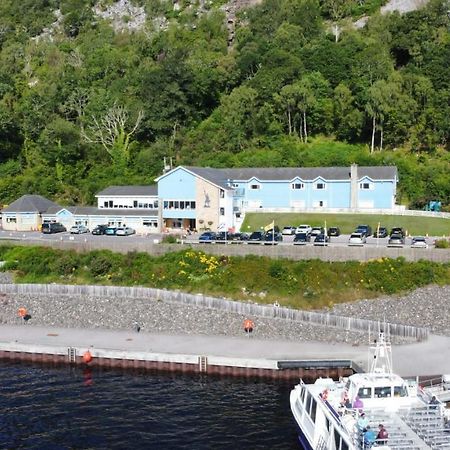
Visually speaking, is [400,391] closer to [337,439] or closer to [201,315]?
[337,439]

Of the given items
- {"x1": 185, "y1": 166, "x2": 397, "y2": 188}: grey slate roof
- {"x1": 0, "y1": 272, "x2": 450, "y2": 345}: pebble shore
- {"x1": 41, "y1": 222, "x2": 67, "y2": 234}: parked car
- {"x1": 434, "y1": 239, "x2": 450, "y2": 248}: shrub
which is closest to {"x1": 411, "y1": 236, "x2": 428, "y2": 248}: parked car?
{"x1": 434, "y1": 239, "x2": 450, "y2": 248}: shrub

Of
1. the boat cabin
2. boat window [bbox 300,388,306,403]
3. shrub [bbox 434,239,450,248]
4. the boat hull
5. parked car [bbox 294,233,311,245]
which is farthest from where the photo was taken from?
parked car [bbox 294,233,311,245]

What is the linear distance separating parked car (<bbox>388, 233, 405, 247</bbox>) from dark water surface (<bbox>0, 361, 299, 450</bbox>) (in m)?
23.1

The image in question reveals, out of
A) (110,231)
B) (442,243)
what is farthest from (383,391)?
(110,231)

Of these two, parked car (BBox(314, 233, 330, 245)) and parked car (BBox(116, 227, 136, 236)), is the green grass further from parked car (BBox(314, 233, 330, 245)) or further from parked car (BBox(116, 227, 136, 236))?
parked car (BBox(116, 227, 136, 236))

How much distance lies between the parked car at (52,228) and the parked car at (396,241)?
36956 millimetres

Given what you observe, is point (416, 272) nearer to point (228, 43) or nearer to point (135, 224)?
point (135, 224)

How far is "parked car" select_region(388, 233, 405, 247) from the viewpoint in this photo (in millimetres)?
52094

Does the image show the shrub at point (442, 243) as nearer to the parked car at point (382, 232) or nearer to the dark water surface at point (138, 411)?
the parked car at point (382, 232)

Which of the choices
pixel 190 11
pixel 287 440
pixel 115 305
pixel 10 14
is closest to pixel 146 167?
pixel 115 305

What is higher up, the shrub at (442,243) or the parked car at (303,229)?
the parked car at (303,229)

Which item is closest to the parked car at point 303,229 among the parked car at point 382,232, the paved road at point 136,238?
the paved road at point 136,238

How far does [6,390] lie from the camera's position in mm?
32781

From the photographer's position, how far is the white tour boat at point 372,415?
21.4 metres
